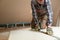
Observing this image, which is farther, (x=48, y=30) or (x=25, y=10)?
(x=25, y=10)

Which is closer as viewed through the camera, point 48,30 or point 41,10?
point 48,30

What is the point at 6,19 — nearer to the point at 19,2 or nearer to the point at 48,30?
the point at 19,2

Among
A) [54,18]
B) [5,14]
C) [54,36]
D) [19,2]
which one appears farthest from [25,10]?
[54,36]

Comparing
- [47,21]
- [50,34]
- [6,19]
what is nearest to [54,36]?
[50,34]

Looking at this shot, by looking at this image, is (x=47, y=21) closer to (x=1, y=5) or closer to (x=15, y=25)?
(x=15, y=25)

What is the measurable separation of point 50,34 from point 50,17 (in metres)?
0.24

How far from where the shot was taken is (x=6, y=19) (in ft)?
6.20

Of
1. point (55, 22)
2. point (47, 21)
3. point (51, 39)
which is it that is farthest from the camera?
point (55, 22)

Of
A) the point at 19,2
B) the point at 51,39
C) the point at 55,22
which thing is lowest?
the point at 51,39

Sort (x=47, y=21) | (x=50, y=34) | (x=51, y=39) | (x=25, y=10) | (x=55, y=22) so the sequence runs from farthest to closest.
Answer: (x=25, y=10) → (x=55, y=22) → (x=47, y=21) → (x=50, y=34) → (x=51, y=39)

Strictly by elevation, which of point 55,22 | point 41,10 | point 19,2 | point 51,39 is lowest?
point 51,39

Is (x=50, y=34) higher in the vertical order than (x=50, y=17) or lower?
lower

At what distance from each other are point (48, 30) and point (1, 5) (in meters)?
0.86

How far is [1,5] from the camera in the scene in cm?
188
